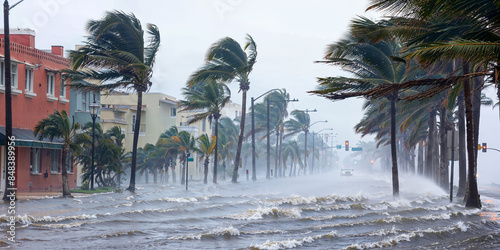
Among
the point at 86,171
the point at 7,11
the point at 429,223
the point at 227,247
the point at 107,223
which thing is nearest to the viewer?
the point at 227,247

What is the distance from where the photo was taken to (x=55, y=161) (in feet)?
116

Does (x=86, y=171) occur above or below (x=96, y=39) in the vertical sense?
below

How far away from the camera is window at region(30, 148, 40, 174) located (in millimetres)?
32159

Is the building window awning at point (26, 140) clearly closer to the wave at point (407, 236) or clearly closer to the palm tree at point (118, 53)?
the palm tree at point (118, 53)

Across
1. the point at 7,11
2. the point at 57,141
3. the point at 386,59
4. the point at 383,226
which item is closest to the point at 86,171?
the point at 57,141

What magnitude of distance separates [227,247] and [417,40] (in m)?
5.99

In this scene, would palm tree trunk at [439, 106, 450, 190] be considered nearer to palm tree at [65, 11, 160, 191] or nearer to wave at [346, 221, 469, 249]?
palm tree at [65, 11, 160, 191]

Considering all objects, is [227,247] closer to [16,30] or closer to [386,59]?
[386,59]

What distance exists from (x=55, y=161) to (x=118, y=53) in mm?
9203

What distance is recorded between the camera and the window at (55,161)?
34906 millimetres

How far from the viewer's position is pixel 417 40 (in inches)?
525

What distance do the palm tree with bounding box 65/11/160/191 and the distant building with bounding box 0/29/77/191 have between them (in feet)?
8.11

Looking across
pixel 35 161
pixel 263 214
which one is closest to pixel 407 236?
pixel 263 214

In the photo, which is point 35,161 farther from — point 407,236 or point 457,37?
point 457,37
